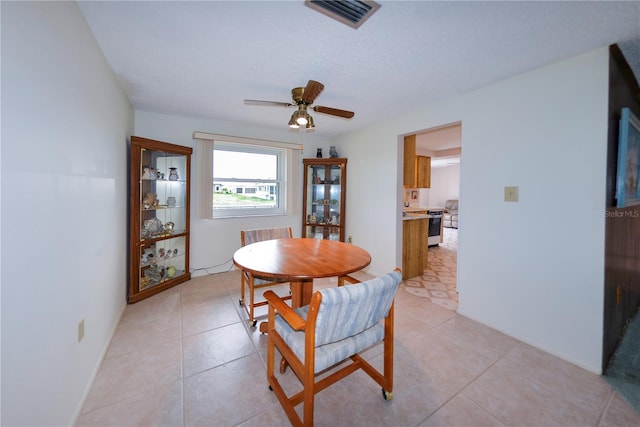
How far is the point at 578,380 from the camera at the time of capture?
163cm

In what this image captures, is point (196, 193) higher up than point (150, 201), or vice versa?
point (196, 193)

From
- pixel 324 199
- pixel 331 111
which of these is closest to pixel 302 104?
pixel 331 111

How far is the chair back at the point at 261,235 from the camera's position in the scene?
2.57 metres

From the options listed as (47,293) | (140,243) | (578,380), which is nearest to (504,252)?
(578,380)

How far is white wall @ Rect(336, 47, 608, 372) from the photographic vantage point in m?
1.73

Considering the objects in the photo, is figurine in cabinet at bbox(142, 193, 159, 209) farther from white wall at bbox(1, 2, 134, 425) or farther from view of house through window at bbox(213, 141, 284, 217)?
white wall at bbox(1, 2, 134, 425)

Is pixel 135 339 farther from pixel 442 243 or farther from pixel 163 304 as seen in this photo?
pixel 442 243

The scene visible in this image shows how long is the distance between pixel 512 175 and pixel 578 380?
59.4 inches

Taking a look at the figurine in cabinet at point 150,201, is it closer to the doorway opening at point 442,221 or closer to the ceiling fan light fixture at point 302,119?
the ceiling fan light fixture at point 302,119

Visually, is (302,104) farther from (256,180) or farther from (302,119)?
(256,180)

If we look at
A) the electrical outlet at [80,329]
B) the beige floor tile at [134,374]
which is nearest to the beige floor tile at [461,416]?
the beige floor tile at [134,374]

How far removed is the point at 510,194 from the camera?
2135 mm

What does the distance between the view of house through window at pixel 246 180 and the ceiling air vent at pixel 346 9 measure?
2643 mm

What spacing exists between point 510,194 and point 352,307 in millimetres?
1907
